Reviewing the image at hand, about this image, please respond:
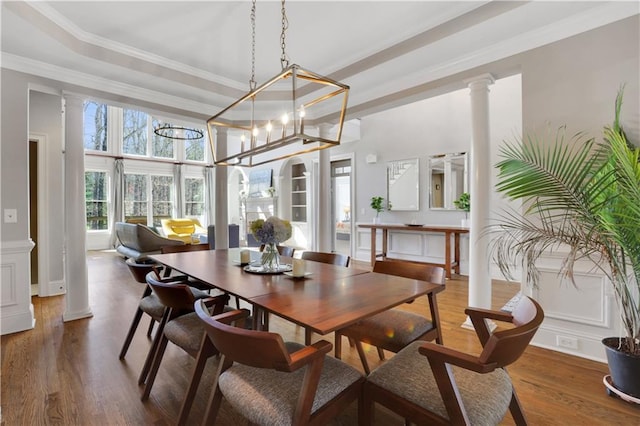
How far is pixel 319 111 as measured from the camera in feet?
13.5

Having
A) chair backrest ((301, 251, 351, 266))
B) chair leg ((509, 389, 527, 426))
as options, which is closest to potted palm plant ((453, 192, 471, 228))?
chair backrest ((301, 251, 351, 266))

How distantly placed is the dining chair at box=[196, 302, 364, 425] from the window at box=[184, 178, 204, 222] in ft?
32.2

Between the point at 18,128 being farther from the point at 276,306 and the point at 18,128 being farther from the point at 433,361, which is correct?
the point at 433,361

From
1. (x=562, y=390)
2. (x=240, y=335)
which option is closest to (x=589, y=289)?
(x=562, y=390)

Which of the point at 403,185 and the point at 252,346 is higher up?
the point at 403,185

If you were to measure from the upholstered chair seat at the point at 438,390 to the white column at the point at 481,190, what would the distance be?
5.36 feet

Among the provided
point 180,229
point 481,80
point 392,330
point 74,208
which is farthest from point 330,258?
point 180,229

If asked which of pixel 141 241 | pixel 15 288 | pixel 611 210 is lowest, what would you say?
pixel 15 288

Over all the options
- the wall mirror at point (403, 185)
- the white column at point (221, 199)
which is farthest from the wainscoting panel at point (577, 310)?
the white column at point (221, 199)

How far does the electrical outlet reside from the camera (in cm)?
233

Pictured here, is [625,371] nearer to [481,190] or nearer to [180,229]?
[481,190]

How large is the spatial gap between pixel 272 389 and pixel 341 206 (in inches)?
248

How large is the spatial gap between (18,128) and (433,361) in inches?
151

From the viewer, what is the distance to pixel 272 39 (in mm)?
2676
